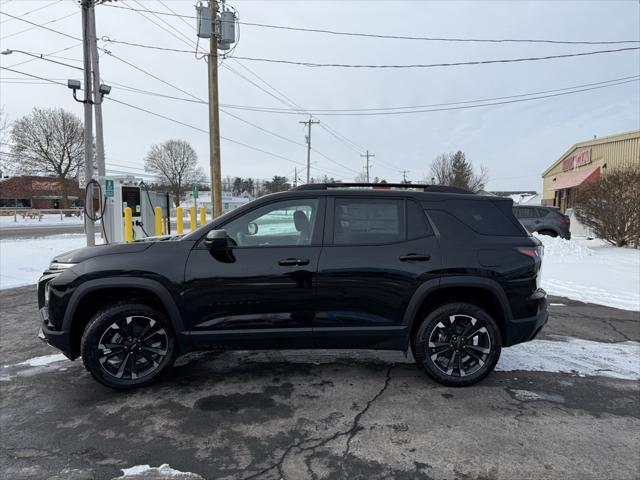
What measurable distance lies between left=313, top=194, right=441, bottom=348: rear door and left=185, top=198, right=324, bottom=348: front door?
0.13 metres

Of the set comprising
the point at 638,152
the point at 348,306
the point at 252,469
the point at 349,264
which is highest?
the point at 638,152

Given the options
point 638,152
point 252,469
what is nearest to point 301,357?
point 252,469

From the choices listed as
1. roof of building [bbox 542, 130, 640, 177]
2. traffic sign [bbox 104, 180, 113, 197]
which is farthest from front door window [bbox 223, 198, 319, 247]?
roof of building [bbox 542, 130, 640, 177]

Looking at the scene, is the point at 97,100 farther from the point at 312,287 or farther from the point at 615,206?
the point at 615,206

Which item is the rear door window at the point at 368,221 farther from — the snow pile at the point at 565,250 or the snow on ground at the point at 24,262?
the snow pile at the point at 565,250

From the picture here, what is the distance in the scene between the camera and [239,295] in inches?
140

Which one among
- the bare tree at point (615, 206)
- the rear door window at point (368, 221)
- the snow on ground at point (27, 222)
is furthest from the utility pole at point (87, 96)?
the snow on ground at point (27, 222)

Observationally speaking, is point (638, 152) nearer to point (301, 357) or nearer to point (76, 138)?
point (301, 357)

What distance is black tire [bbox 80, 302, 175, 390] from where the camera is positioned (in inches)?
140

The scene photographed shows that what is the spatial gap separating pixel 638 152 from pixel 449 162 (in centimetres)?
3840

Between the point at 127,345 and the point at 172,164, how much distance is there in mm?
65040

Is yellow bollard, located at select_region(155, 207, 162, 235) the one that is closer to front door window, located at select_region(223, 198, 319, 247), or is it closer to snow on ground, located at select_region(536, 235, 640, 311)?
front door window, located at select_region(223, 198, 319, 247)

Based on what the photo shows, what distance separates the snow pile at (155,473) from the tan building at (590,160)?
21111mm

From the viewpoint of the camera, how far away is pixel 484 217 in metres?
3.88
